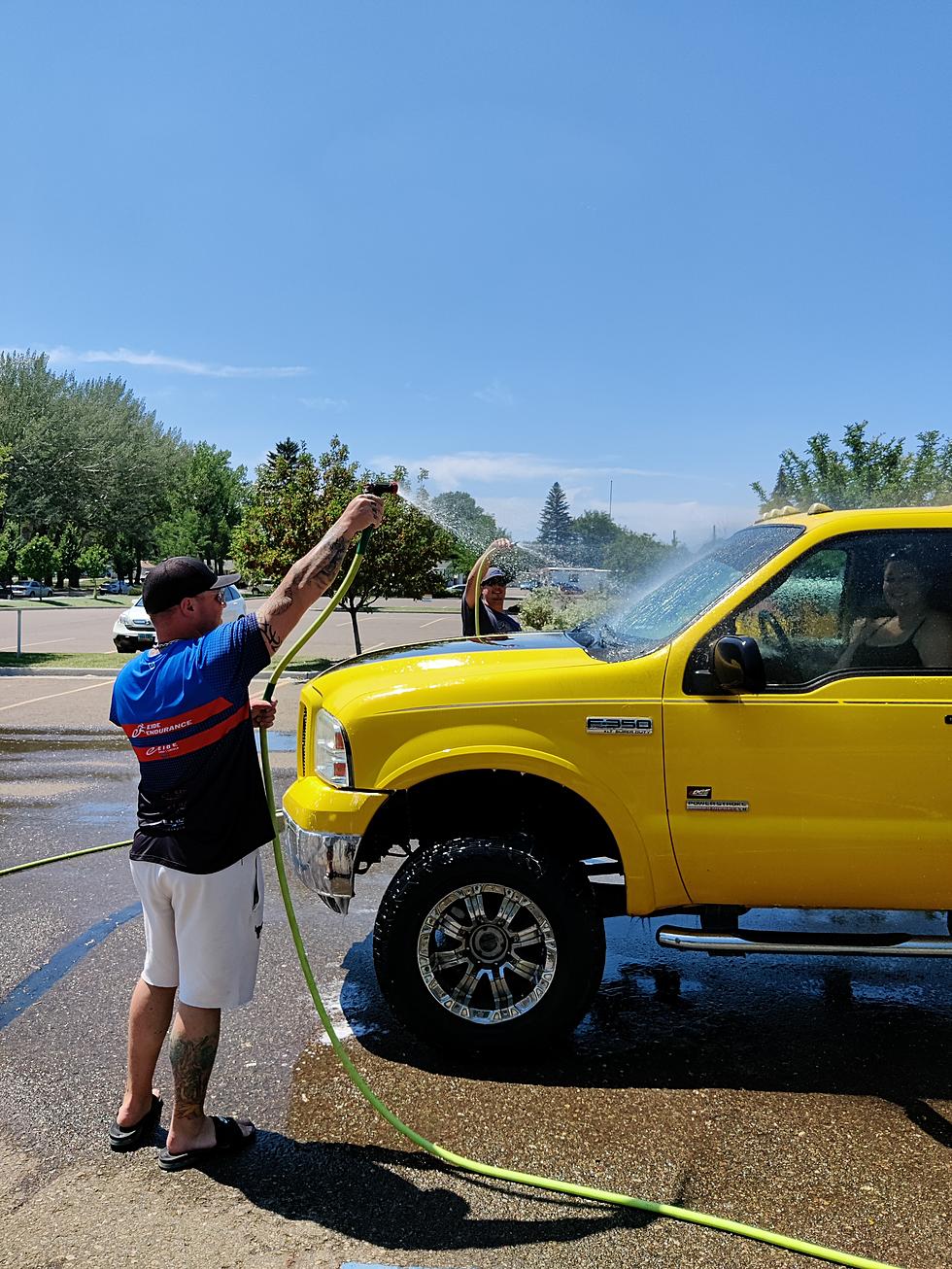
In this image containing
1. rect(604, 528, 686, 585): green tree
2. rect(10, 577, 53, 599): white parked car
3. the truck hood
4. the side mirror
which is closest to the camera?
the side mirror

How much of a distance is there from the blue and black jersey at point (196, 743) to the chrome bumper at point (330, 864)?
782 millimetres

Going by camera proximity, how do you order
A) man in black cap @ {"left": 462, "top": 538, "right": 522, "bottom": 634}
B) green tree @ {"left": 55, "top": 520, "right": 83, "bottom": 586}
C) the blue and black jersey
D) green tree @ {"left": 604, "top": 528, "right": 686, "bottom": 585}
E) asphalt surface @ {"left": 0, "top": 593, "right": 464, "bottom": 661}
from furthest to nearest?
green tree @ {"left": 55, "top": 520, "right": 83, "bottom": 586} < asphalt surface @ {"left": 0, "top": 593, "right": 464, "bottom": 661} < man in black cap @ {"left": 462, "top": 538, "right": 522, "bottom": 634} < green tree @ {"left": 604, "top": 528, "right": 686, "bottom": 585} < the blue and black jersey

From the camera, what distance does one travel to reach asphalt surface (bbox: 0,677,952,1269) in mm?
2824

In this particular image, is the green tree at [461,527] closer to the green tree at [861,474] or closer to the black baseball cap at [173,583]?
the green tree at [861,474]

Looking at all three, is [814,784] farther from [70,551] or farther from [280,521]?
[70,551]

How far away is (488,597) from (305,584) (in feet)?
13.3

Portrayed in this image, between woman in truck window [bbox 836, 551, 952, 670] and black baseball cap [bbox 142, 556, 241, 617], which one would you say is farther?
woman in truck window [bbox 836, 551, 952, 670]

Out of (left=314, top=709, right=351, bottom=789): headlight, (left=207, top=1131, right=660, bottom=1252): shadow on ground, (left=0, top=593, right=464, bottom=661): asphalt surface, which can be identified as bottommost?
(left=207, top=1131, right=660, bottom=1252): shadow on ground

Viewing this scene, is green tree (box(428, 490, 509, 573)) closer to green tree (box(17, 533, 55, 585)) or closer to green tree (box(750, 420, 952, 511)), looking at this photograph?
Result: green tree (box(750, 420, 952, 511))

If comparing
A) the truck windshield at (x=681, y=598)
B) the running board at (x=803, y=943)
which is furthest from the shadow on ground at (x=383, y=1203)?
the truck windshield at (x=681, y=598)

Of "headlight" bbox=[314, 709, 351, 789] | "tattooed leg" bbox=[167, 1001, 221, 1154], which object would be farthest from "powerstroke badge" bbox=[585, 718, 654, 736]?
"tattooed leg" bbox=[167, 1001, 221, 1154]

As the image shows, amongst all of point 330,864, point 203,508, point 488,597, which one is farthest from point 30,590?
point 330,864

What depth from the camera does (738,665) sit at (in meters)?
3.66

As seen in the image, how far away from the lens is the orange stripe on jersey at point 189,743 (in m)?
3.10
